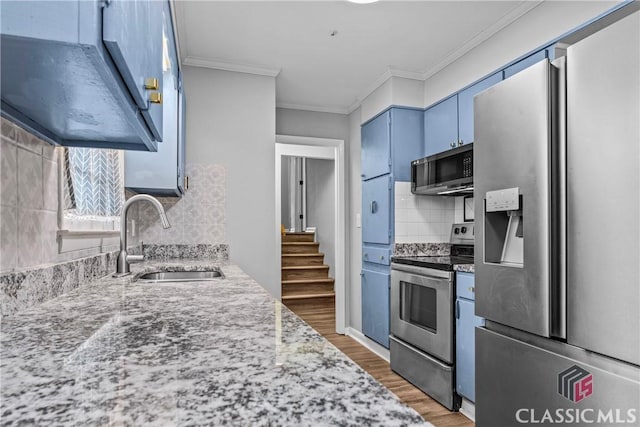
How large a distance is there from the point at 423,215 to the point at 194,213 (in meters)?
1.83

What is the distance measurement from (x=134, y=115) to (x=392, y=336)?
8.52 feet

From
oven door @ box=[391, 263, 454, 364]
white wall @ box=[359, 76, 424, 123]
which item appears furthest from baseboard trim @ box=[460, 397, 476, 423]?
white wall @ box=[359, 76, 424, 123]

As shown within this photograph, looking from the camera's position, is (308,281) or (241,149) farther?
(308,281)

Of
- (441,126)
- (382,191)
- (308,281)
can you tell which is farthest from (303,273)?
(441,126)

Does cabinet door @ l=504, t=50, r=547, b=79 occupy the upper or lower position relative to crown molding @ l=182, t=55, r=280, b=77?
lower

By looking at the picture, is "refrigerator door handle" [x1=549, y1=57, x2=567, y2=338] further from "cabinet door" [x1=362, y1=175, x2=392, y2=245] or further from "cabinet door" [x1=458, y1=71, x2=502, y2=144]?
"cabinet door" [x1=362, y1=175, x2=392, y2=245]

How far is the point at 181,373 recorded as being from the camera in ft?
1.59

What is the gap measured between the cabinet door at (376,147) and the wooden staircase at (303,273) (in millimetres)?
2090

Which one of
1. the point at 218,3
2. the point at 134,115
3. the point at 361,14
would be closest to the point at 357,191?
the point at 361,14

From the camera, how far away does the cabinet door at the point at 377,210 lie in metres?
3.21

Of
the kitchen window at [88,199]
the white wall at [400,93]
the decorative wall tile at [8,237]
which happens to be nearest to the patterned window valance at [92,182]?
the kitchen window at [88,199]

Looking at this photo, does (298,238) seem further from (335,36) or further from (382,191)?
(335,36)

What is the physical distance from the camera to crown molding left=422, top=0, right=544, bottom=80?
2.22 m

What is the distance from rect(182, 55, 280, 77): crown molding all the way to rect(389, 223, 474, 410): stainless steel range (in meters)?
1.80
